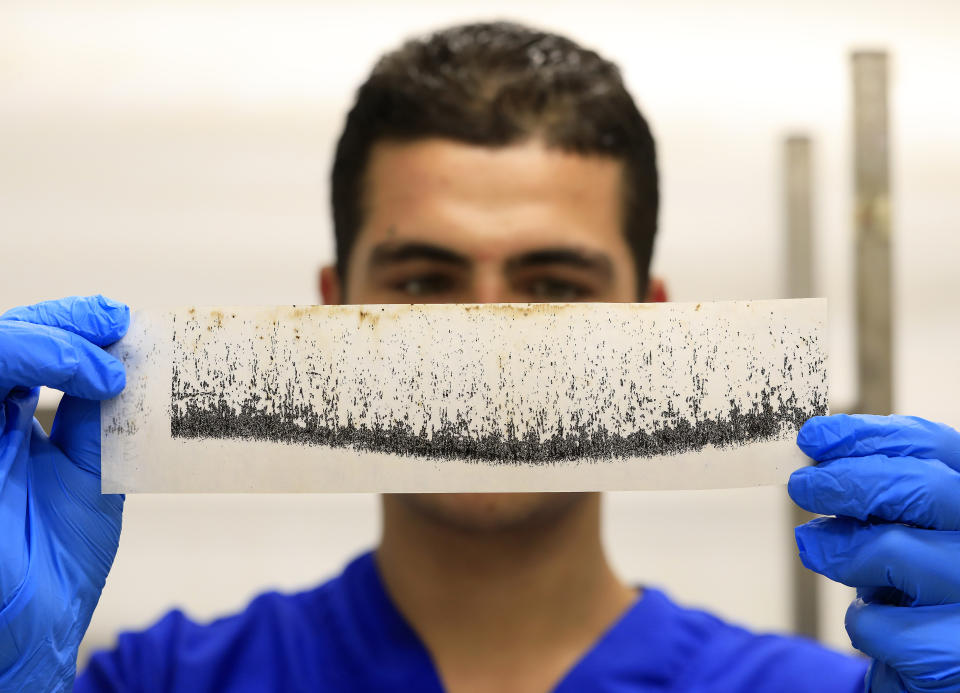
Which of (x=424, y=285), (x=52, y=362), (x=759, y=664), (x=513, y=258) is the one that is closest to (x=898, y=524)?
(x=759, y=664)

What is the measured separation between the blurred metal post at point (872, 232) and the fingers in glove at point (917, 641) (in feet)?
2.41

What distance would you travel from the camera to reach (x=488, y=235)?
103 cm

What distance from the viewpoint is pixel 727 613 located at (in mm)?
2006

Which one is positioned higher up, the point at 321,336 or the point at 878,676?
the point at 321,336

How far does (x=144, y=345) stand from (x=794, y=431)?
0.80m

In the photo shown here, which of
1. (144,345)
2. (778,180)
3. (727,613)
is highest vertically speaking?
(778,180)

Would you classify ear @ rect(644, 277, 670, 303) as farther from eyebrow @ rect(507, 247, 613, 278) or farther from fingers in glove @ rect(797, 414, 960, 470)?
fingers in glove @ rect(797, 414, 960, 470)

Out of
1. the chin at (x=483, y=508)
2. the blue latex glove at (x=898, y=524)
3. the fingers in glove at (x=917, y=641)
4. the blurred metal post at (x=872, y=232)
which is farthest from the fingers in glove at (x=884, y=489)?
the blurred metal post at (x=872, y=232)

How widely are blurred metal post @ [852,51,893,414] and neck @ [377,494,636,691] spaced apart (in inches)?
29.9

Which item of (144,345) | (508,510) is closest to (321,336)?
(144,345)

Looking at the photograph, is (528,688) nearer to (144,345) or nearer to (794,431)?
(794,431)

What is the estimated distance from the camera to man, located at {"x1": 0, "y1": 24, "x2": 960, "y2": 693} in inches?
33.8

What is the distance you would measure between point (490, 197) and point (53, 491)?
2.39ft

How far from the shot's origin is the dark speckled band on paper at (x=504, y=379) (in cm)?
80
